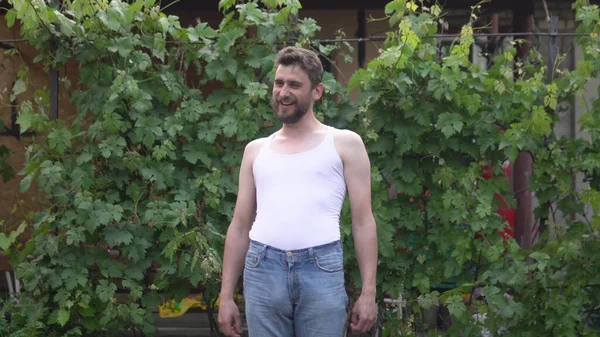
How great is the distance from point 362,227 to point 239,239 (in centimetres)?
55

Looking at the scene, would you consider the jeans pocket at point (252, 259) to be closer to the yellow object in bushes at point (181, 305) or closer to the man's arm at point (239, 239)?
the man's arm at point (239, 239)

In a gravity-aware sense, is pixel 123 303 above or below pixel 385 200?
below

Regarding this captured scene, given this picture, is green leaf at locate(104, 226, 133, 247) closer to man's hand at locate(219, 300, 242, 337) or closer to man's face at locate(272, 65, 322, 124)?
man's hand at locate(219, 300, 242, 337)

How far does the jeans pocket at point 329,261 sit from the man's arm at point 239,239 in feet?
1.52

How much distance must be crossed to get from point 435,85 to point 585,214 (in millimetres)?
1286

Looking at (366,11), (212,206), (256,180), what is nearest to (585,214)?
(212,206)

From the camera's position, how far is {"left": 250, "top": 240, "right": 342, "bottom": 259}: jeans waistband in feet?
11.9

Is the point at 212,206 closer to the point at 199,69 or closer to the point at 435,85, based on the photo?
the point at 199,69

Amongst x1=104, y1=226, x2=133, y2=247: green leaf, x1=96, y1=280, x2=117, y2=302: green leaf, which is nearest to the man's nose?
x1=104, y1=226, x2=133, y2=247: green leaf

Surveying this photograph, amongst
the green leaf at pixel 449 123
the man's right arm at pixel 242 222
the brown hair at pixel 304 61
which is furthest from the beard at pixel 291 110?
the green leaf at pixel 449 123

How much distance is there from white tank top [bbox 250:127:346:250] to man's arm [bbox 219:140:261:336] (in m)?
0.15

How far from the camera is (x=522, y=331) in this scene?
5492mm

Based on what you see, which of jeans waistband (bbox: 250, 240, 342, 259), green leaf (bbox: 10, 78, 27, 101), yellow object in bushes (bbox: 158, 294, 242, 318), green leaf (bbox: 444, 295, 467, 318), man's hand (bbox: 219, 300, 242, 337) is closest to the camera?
jeans waistband (bbox: 250, 240, 342, 259)

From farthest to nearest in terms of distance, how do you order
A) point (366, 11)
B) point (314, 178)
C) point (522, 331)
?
1. point (366, 11)
2. point (522, 331)
3. point (314, 178)
